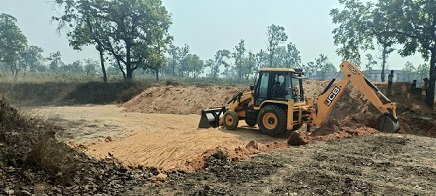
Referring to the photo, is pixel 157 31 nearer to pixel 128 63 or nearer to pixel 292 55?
pixel 128 63

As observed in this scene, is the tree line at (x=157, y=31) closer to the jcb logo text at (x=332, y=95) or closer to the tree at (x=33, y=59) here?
the jcb logo text at (x=332, y=95)

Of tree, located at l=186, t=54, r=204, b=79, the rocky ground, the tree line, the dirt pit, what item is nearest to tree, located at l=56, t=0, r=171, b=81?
the tree line

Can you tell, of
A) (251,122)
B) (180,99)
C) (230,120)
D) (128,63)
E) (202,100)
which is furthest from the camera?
(128,63)

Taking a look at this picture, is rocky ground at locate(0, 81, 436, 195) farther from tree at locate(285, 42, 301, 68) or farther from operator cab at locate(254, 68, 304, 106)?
tree at locate(285, 42, 301, 68)

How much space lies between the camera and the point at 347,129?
11.3 metres

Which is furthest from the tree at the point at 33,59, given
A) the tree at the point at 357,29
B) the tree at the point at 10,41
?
the tree at the point at 357,29

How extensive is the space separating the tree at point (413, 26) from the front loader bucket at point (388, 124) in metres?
8.92

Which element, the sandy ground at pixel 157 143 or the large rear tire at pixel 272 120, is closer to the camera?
the sandy ground at pixel 157 143

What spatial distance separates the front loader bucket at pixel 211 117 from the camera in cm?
1293

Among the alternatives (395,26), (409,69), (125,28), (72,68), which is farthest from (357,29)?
(72,68)

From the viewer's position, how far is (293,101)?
36.3ft

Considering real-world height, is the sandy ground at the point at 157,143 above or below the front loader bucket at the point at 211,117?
below

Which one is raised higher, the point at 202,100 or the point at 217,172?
the point at 202,100

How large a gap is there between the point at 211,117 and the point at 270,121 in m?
2.64
